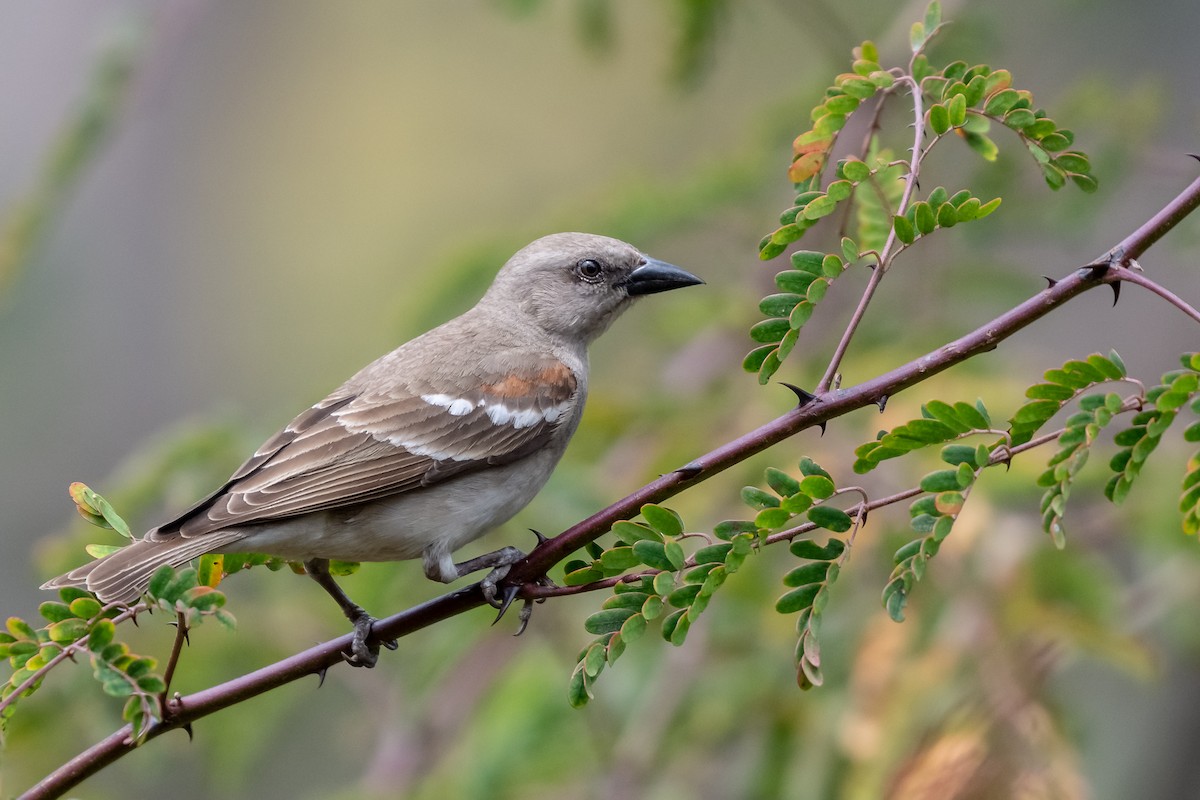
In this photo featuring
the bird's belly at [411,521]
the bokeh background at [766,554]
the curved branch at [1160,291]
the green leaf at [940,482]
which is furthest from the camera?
the bokeh background at [766,554]

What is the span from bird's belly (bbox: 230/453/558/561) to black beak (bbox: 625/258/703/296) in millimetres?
881

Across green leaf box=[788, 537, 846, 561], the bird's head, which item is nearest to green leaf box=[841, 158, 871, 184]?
green leaf box=[788, 537, 846, 561]

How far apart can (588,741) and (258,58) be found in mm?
13864

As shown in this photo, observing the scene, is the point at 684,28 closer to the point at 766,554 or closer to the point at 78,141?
the point at 766,554

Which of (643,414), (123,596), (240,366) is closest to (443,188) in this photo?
(240,366)

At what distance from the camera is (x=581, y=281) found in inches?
199

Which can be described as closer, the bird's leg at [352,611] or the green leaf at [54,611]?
the green leaf at [54,611]

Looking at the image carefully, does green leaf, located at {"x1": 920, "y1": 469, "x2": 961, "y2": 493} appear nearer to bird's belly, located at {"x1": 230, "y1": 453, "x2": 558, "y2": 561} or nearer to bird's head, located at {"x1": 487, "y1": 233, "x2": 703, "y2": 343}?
bird's belly, located at {"x1": 230, "y1": 453, "x2": 558, "y2": 561}

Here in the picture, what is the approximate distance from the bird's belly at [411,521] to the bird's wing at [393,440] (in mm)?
39

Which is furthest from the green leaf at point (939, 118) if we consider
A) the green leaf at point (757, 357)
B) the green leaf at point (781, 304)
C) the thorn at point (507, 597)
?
the thorn at point (507, 597)

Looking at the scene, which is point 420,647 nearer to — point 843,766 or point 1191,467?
point 843,766

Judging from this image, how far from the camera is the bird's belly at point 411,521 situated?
148 inches

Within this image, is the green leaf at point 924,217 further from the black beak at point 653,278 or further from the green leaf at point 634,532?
the black beak at point 653,278

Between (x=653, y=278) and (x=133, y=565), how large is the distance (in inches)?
93.5
